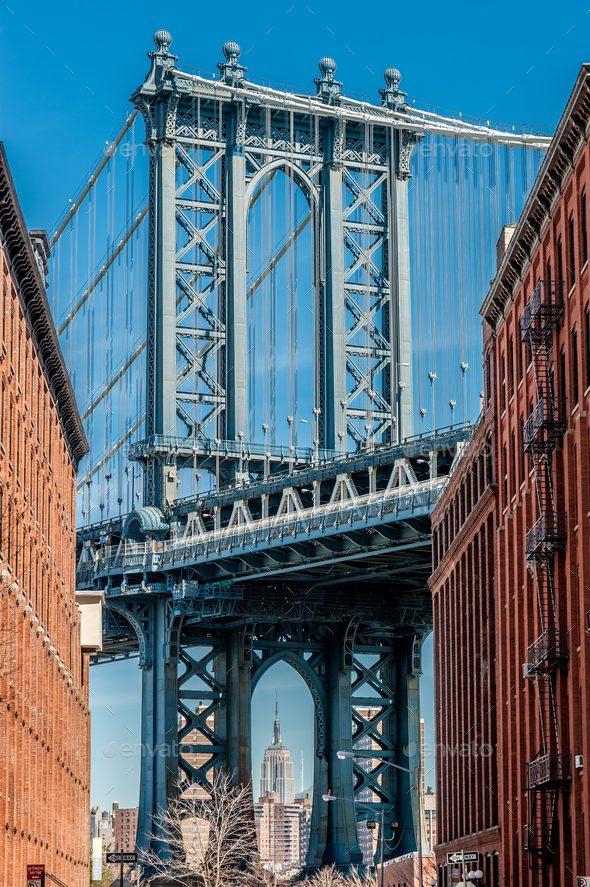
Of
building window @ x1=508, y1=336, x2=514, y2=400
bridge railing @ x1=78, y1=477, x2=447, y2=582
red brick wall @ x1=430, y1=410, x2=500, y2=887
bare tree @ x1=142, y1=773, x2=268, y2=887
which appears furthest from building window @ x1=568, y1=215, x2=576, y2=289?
bare tree @ x1=142, y1=773, x2=268, y2=887

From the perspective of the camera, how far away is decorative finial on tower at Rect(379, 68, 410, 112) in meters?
110

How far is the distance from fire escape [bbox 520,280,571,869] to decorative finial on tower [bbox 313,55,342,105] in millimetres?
65412

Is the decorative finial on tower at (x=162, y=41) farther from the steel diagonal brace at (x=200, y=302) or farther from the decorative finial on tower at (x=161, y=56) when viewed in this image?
the steel diagonal brace at (x=200, y=302)

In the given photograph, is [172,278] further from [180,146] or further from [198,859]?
[198,859]

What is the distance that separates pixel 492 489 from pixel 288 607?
50135 mm

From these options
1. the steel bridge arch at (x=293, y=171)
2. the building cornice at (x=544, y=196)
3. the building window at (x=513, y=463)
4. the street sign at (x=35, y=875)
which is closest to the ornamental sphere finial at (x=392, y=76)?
the steel bridge arch at (x=293, y=171)

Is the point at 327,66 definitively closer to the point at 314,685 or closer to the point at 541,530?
the point at 314,685

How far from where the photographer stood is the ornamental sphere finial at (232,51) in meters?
107

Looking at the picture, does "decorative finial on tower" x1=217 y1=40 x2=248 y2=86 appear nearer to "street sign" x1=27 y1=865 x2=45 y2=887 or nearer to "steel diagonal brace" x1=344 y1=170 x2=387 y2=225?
"steel diagonal brace" x1=344 y1=170 x2=387 y2=225

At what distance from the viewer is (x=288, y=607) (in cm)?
10638

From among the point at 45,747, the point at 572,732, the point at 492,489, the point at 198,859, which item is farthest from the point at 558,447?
the point at 198,859

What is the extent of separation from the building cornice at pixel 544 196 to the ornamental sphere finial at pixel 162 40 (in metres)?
51.8

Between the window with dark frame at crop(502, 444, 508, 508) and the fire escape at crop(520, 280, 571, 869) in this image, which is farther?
the window with dark frame at crop(502, 444, 508, 508)

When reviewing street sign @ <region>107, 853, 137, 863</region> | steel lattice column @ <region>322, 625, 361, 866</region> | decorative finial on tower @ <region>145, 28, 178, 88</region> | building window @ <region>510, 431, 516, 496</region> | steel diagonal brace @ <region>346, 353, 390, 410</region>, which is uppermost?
decorative finial on tower @ <region>145, 28, 178, 88</region>
